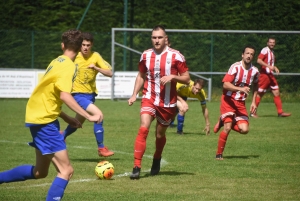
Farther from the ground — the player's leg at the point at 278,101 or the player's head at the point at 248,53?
the player's head at the point at 248,53

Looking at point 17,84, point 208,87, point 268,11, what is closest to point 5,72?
point 17,84

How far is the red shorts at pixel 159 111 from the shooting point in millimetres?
9180

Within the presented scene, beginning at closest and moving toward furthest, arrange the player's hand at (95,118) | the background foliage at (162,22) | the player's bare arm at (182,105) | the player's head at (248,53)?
the player's hand at (95,118), the player's head at (248,53), the player's bare arm at (182,105), the background foliage at (162,22)

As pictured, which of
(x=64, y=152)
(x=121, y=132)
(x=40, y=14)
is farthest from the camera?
(x=40, y=14)

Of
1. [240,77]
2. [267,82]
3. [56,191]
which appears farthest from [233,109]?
[267,82]

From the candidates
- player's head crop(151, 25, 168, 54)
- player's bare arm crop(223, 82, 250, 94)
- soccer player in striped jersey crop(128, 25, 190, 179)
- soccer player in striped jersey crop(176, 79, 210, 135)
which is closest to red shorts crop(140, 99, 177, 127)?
soccer player in striped jersey crop(128, 25, 190, 179)

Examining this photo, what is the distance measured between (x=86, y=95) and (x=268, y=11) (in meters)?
18.6

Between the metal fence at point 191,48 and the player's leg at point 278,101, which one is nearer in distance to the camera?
the player's leg at point 278,101

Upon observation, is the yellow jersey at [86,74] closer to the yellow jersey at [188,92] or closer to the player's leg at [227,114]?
the player's leg at [227,114]

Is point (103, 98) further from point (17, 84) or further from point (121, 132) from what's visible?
point (121, 132)

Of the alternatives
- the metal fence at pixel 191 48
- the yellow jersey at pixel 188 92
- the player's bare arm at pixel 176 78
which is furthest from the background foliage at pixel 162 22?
the player's bare arm at pixel 176 78

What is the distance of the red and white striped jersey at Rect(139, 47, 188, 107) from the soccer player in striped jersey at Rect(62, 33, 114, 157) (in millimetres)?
1810

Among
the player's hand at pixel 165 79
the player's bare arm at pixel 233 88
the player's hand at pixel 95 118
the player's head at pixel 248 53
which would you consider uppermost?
the player's head at pixel 248 53

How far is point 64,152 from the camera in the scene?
6629 millimetres
